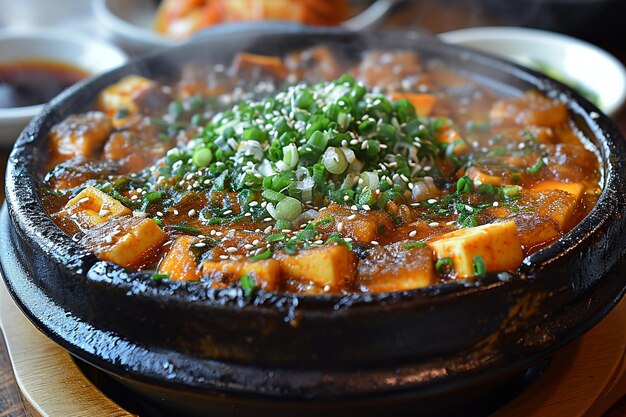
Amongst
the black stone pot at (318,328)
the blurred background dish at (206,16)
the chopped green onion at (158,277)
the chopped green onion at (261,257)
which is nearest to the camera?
the black stone pot at (318,328)

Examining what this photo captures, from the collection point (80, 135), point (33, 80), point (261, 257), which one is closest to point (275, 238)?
point (261, 257)

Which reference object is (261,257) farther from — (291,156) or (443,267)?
(291,156)

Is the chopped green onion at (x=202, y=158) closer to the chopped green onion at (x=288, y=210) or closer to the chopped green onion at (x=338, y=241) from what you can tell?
the chopped green onion at (x=288, y=210)

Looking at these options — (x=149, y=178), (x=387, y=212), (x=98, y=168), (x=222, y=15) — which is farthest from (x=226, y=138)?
(x=222, y=15)

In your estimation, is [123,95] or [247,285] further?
[123,95]

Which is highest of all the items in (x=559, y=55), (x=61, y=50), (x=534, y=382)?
(x=61, y=50)

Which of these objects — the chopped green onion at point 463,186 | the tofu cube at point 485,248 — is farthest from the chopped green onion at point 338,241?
the chopped green onion at point 463,186
